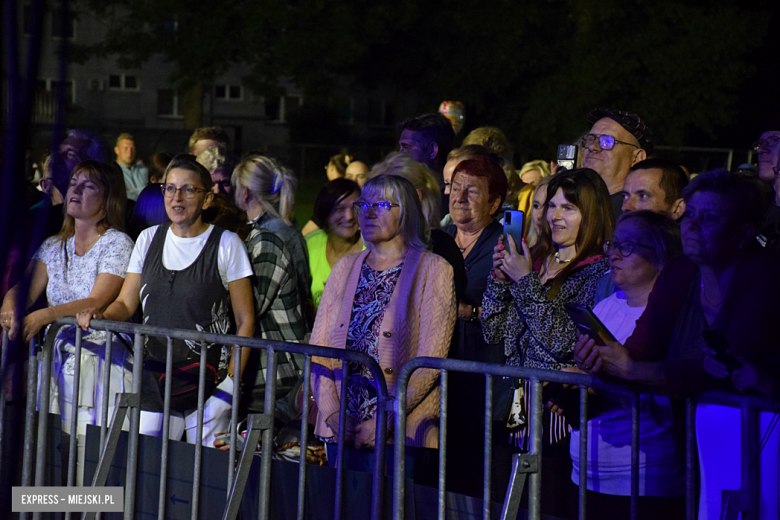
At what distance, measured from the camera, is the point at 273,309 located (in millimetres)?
4660

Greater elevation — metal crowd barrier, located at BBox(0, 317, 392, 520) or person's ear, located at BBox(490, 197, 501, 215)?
person's ear, located at BBox(490, 197, 501, 215)

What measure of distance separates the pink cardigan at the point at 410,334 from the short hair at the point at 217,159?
2.31 metres

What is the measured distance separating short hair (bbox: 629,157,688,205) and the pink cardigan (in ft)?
3.55

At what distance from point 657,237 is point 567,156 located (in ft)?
5.97

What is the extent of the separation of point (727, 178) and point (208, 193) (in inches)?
104

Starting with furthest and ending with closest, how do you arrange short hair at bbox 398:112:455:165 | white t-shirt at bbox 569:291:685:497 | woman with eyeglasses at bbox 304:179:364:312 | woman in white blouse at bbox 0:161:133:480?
short hair at bbox 398:112:455:165, woman with eyeglasses at bbox 304:179:364:312, woman in white blouse at bbox 0:161:133:480, white t-shirt at bbox 569:291:685:497

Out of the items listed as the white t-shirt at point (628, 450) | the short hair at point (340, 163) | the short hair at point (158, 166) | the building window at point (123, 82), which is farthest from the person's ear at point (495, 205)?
the building window at point (123, 82)

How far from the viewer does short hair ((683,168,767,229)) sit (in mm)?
2891

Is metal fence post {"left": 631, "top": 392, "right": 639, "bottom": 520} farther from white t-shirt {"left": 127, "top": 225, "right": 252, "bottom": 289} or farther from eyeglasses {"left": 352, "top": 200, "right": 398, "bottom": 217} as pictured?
white t-shirt {"left": 127, "top": 225, "right": 252, "bottom": 289}

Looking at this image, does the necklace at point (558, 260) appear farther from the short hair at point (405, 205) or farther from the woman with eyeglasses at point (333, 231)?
the woman with eyeglasses at point (333, 231)

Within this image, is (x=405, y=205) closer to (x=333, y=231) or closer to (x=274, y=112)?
(x=333, y=231)

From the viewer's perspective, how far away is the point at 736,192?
2.93 metres

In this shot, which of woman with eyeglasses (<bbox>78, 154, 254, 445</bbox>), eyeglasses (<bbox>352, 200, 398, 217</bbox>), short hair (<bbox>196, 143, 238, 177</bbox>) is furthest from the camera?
short hair (<bbox>196, 143, 238, 177</bbox>)

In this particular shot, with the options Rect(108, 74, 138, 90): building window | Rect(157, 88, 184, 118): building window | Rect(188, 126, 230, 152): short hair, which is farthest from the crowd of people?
Rect(157, 88, 184, 118): building window
